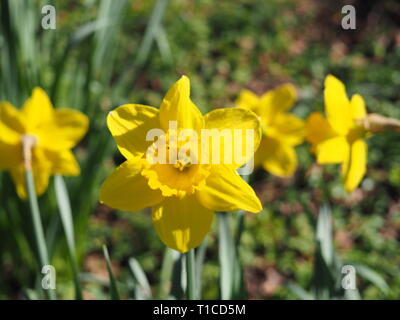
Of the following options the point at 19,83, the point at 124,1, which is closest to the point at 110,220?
the point at 19,83

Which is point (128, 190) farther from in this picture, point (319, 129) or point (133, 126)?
point (319, 129)

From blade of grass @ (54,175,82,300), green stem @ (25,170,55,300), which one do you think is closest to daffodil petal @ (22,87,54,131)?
blade of grass @ (54,175,82,300)

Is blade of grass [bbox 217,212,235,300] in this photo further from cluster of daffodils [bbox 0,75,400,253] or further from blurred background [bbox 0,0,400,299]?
cluster of daffodils [bbox 0,75,400,253]

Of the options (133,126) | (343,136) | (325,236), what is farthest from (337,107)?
(133,126)

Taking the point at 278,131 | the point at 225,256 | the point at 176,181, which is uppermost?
the point at 278,131

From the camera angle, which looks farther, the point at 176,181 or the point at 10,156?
the point at 10,156

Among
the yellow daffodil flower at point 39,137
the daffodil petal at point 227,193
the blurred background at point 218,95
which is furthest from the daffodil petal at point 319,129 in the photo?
the yellow daffodil flower at point 39,137

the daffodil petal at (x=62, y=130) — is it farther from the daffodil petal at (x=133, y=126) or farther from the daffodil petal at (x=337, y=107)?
the daffodil petal at (x=337, y=107)
